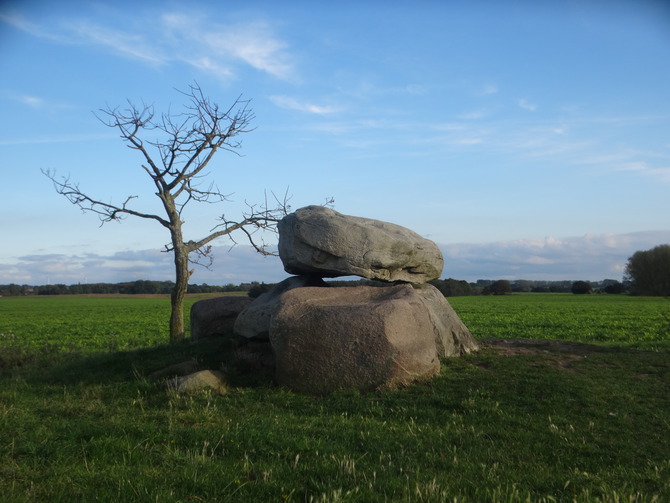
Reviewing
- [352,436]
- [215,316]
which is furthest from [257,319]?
[352,436]

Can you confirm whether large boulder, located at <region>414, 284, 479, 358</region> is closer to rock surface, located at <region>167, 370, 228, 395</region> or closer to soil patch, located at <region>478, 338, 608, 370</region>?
soil patch, located at <region>478, 338, 608, 370</region>

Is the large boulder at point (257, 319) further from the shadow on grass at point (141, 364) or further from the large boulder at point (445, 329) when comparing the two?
the large boulder at point (445, 329)

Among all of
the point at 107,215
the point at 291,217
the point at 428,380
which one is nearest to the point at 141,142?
the point at 107,215

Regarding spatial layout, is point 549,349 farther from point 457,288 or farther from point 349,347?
point 457,288

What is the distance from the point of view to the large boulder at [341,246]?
1439 centimetres

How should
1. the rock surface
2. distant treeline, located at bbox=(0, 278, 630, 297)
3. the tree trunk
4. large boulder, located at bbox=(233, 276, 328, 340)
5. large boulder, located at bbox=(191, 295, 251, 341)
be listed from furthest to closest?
distant treeline, located at bbox=(0, 278, 630, 297), the tree trunk, large boulder, located at bbox=(191, 295, 251, 341), large boulder, located at bbox=(233, 276, 328, 340), the rock surface

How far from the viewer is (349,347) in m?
11.7

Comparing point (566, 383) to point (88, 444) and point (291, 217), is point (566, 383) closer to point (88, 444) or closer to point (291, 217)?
point (291, 217)

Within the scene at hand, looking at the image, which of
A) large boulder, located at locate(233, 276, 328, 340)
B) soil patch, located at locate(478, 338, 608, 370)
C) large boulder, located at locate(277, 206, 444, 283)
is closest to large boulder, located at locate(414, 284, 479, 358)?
soil patch, located at locate(478, 338, 608, 370)

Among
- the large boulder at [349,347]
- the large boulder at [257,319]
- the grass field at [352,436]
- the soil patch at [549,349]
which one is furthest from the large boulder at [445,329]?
the large boulder at [257,319]

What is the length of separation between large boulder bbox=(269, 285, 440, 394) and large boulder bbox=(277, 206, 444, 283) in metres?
2.33

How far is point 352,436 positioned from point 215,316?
36.8 feet

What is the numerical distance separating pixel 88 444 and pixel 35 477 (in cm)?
99

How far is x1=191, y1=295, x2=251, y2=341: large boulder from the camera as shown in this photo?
60.7 ft
